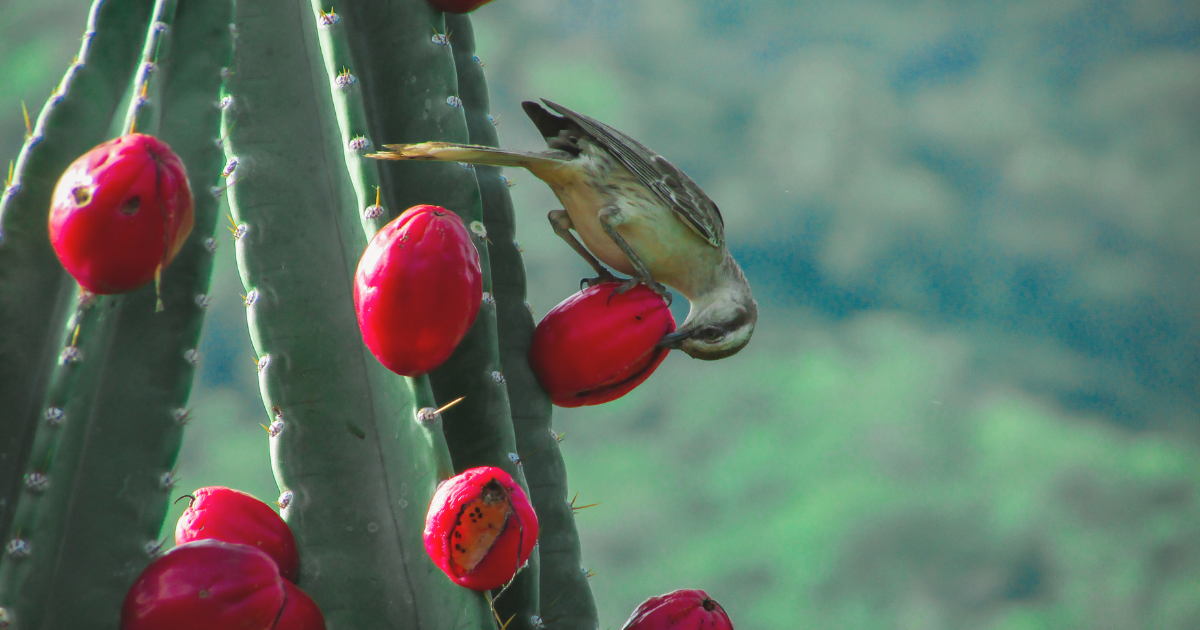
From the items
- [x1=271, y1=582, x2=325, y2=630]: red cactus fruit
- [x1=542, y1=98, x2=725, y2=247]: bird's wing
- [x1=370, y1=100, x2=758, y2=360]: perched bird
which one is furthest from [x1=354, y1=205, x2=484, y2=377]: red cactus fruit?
[x1=542, y1=98, x2=725, y2=247]: bird's wing

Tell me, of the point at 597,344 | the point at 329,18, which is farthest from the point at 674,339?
the point at 329,18

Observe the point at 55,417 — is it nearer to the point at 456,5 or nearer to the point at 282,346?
the point at 282,346

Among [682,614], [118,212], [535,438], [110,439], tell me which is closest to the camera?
[118,212]

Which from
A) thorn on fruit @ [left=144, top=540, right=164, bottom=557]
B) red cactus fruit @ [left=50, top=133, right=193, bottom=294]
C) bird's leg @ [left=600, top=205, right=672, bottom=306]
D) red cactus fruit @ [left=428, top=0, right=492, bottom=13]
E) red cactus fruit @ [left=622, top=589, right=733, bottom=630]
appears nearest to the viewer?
red cactus fruit @ [left=50, top=133, right=193, bottom=294]

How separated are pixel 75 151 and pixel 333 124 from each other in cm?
23

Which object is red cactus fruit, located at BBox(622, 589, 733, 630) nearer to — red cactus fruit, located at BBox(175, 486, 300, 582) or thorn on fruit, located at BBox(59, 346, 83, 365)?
red cactus fruit, located at BBox(175, 486, 300, 582)

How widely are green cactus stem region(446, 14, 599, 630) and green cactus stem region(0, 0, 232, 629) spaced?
30cm

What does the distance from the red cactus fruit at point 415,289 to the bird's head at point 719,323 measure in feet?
1.42

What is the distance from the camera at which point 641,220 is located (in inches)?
50.1

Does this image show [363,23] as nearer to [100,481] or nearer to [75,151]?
[75,151]

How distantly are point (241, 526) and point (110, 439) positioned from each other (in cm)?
12

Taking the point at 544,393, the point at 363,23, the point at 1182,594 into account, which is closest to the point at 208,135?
the point at 363,23

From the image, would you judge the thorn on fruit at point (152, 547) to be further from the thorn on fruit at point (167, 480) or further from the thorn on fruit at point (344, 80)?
the thorn on fruit at point (344, 80)

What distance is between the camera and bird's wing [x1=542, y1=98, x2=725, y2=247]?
1.29m
